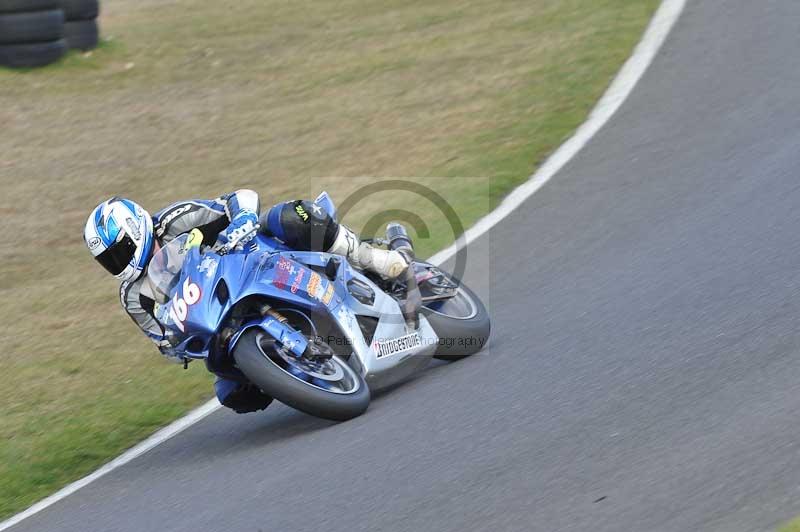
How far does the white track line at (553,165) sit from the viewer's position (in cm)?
668

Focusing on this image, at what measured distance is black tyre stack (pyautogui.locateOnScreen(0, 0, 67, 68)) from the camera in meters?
15.2

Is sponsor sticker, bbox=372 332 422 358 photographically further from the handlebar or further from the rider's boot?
the handlebar

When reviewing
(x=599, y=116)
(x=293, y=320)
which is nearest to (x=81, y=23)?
(x=599, y=116)

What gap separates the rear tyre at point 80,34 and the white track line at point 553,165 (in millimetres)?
7873

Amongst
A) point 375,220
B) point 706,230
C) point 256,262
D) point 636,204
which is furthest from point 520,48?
point 256,262

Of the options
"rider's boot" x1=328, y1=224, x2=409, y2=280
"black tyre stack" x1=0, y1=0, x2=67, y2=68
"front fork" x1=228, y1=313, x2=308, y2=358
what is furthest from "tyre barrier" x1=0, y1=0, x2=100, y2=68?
"front fork" x1=228, y1=313, x2=308, y2=358

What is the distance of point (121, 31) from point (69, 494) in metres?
13.2

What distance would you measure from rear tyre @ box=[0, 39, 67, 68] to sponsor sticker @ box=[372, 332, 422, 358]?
36.3 ft

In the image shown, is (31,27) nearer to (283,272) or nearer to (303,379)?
(283,272)

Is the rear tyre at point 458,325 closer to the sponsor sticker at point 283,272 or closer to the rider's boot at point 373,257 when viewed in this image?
the rider's boot at point 373,257

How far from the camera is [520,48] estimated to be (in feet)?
47.6

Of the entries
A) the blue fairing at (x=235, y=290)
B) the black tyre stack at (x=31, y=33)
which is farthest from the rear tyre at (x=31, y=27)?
the blue fairing at (x=235, y=290)

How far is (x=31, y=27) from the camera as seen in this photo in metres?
15.6

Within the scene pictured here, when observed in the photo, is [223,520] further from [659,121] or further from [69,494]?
[659,121]
